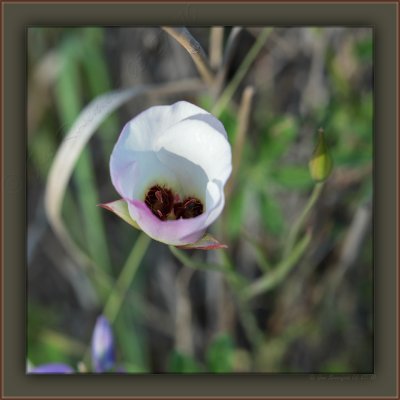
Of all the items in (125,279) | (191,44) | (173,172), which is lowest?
(125,279)

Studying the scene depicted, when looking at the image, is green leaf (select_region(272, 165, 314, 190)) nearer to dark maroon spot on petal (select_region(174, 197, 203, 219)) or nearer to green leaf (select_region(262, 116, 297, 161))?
green leaf (select_region(262, 116, 297, 161))

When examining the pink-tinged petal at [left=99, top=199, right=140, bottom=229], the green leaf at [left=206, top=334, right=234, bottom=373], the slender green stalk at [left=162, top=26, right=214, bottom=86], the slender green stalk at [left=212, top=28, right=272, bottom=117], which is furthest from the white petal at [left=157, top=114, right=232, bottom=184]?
the green leaf at [left=206, top=334, right=234, bottom=373]

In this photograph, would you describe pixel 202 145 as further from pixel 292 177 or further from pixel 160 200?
pixel 292 177

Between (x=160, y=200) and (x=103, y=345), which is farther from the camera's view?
(x=103, y=345)

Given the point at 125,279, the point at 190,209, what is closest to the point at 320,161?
the point at 190,209

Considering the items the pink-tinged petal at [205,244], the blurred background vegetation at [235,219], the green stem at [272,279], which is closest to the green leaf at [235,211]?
the blurred background vegetation at [235,219]

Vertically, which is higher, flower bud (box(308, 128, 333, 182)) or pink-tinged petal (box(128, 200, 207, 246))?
flower bud (box(308, 128, 333, 182))

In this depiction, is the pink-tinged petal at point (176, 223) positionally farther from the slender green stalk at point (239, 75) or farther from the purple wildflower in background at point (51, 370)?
the purple wildflower in background at point (51, 370)
